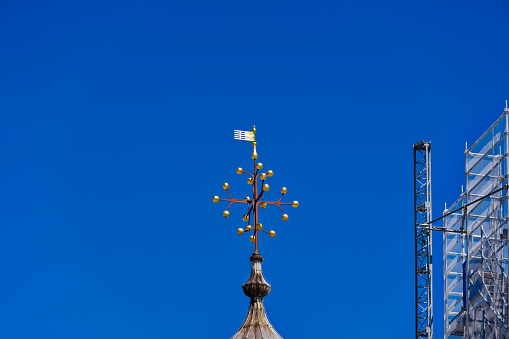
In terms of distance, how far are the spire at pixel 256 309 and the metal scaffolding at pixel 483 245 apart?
111 ft

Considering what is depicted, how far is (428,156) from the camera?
326ft

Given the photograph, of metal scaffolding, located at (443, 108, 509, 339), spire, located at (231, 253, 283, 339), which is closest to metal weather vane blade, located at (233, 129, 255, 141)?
spire, located at (231, 253, 283, 339)

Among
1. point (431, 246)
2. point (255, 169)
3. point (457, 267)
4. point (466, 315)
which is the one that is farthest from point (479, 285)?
point (255, 169)

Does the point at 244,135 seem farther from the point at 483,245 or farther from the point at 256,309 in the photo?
the point at 483,245

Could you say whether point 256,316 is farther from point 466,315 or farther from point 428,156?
point 428,156

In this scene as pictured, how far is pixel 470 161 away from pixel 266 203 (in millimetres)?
41194

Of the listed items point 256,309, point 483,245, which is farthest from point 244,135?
point 483,245

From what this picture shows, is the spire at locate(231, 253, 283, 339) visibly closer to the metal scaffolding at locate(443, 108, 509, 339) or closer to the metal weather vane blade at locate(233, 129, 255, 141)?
the metal weather vane blade at locate(233, 129, 255, 141)

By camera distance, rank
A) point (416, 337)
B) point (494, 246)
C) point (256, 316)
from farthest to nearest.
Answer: point (416, 337)
point (494, 246)
point (256, 316)

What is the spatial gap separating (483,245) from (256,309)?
38.3 meters

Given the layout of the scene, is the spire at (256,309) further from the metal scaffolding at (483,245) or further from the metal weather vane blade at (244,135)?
the metal scaffolding at (483,245)

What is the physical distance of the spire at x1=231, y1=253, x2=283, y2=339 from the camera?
108ft

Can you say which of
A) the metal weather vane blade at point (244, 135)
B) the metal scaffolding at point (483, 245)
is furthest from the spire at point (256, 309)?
the metal scaffolding at point (483, 245)

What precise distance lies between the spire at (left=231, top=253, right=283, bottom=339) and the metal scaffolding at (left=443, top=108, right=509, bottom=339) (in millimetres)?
33871
